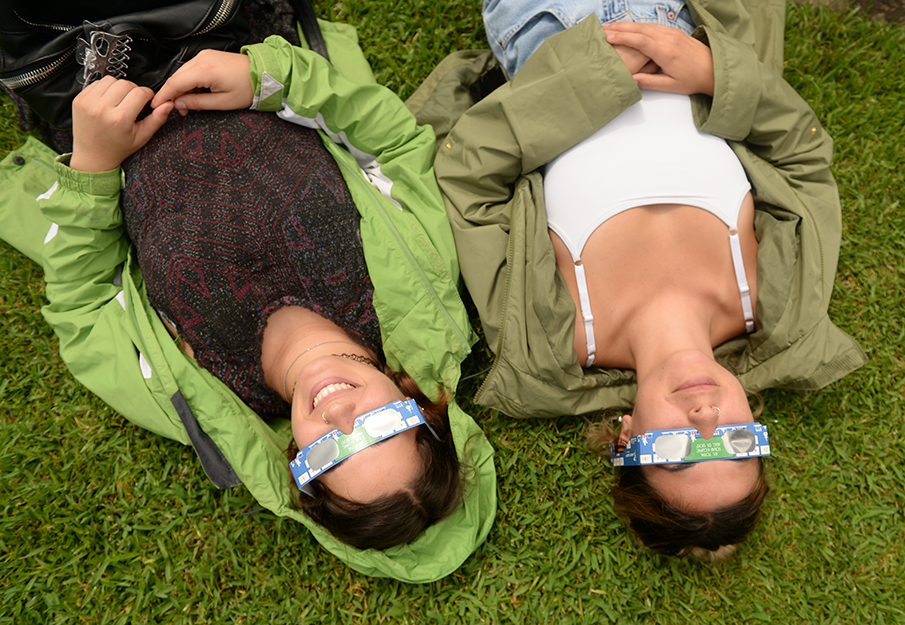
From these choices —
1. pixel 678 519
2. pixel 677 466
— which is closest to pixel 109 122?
pixel 677 466

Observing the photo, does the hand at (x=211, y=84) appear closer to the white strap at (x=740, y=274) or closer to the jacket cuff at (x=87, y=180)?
the jacket cuff at (x=87, y=180)

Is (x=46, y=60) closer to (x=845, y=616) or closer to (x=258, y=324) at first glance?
(x=258, y=324)

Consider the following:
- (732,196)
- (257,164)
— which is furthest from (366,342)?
(732,196)

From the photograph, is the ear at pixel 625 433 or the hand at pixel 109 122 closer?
the hand at pixel 109 122

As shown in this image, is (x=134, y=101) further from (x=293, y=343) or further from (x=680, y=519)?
(x=680, y=519)

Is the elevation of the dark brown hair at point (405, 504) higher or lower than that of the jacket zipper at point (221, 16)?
lower

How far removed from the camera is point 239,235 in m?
2.20

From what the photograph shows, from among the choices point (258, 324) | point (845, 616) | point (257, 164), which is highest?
point (257, 164)

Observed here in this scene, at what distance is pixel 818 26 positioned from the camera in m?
3.03

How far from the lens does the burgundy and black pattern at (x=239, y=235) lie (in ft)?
7.20

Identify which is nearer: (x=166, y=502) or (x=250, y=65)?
(x=250, y=65)

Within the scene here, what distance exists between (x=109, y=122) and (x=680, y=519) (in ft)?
8.67

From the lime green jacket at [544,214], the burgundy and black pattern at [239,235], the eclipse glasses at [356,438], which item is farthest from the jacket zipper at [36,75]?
the eclipse glasses at [356,438]

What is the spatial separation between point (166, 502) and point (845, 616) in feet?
10.6
